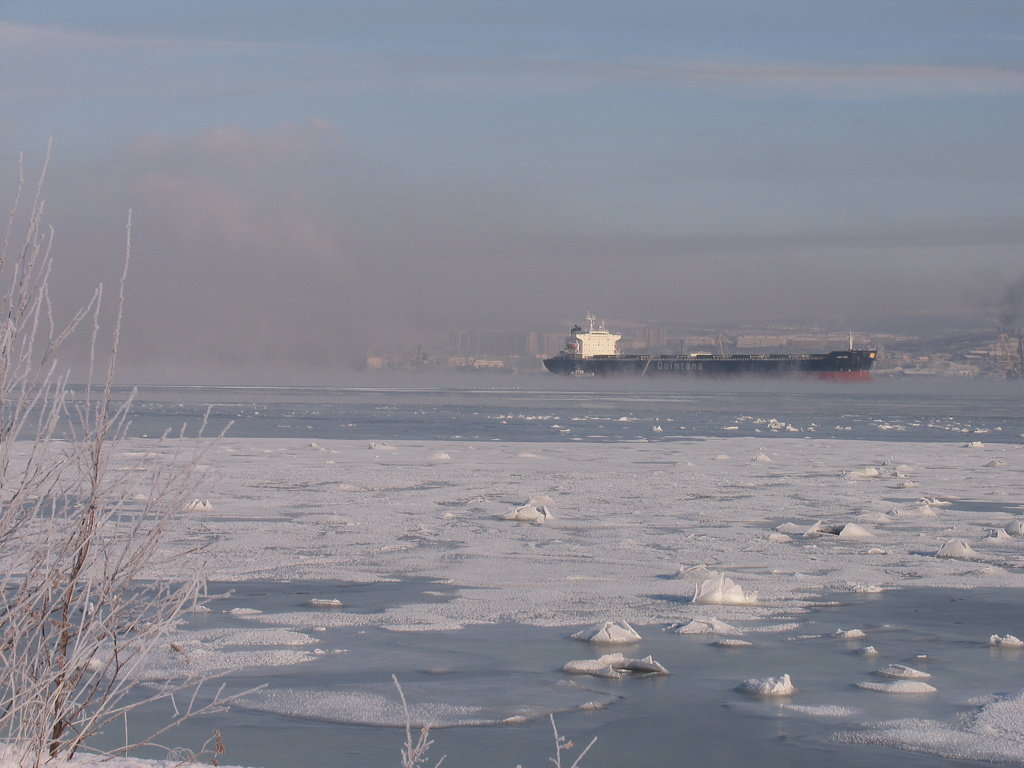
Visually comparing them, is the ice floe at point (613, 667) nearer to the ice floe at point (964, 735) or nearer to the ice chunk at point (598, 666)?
the ice chunk at point (598, 666)

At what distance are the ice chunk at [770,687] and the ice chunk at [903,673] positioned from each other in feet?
1.52

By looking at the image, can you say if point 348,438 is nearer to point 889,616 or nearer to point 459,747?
point 889,616

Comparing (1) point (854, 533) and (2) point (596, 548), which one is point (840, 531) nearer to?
(1) point (854, 533)

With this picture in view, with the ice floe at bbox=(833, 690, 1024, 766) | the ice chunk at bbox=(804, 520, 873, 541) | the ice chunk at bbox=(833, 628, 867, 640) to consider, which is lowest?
the ice chunk at bbox=(804, 520, 873, 541)

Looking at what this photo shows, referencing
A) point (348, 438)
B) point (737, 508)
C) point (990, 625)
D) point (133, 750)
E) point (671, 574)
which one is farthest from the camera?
point (348, 438)

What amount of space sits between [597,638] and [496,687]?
0.89m

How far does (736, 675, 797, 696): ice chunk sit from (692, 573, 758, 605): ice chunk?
1.66 metres

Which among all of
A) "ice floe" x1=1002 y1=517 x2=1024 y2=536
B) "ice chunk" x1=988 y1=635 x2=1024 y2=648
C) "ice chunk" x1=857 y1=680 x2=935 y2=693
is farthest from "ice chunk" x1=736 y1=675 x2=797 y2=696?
"ice floe" x1=1002 y1=517 x2=1024 y2=536

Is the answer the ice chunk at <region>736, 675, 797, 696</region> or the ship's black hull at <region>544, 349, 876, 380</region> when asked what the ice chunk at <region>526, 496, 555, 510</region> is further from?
the ship's black hull at <region>544, 349, 876, 380</region>

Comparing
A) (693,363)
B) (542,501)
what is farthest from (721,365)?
(542,501)

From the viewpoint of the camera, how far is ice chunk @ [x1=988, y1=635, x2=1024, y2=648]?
5.12 m

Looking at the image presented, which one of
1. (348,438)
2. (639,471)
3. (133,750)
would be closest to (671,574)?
(133,750)

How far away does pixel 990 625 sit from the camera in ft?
18.4

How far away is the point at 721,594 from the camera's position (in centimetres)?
614
